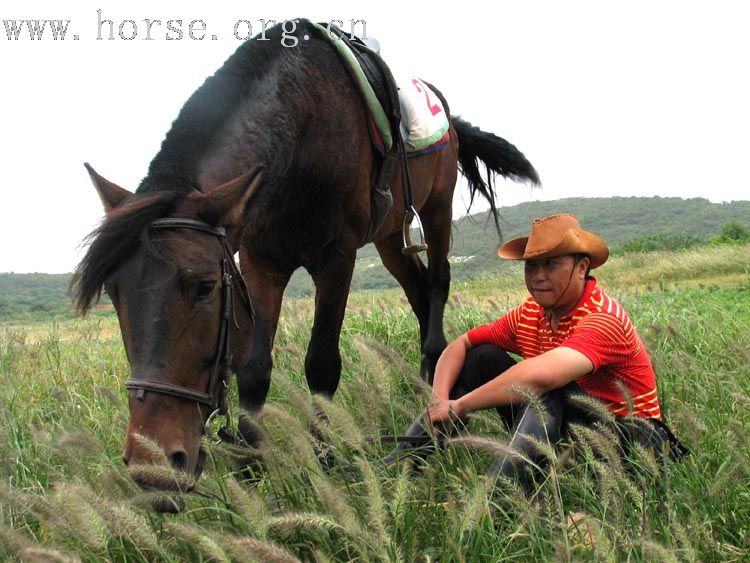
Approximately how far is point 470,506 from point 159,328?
1285 millimetres

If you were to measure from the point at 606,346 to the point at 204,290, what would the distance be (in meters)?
1.77

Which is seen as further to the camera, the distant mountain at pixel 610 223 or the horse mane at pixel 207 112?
the distant mountain at pixel 610 223

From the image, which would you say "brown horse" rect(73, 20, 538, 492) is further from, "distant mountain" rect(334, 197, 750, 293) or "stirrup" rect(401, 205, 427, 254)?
"distant mountain" rect(334, 197, 750, 293)

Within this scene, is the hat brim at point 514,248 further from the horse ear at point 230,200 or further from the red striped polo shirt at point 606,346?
the horse ear at point 230,200

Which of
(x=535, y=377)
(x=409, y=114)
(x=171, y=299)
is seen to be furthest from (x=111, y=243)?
(x=409, y=114)

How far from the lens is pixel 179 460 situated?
2.61 m

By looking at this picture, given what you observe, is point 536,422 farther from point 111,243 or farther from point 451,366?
point 111,243

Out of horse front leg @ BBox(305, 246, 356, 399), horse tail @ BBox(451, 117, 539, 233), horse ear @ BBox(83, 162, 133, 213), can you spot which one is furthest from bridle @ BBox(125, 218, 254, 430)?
horse tail @ BBox(451, 117, 539, 233)

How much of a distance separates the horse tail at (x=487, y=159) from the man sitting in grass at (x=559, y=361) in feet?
13.8

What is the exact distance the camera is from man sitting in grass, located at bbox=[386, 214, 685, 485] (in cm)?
318

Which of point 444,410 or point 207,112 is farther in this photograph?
point 207,112

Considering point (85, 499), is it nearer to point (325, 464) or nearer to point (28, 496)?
point (28, 496)

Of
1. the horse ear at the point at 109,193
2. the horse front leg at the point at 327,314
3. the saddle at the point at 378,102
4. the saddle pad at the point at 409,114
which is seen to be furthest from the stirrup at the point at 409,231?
the horse ear at the point at 109,193

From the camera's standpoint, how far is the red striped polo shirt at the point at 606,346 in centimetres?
330
